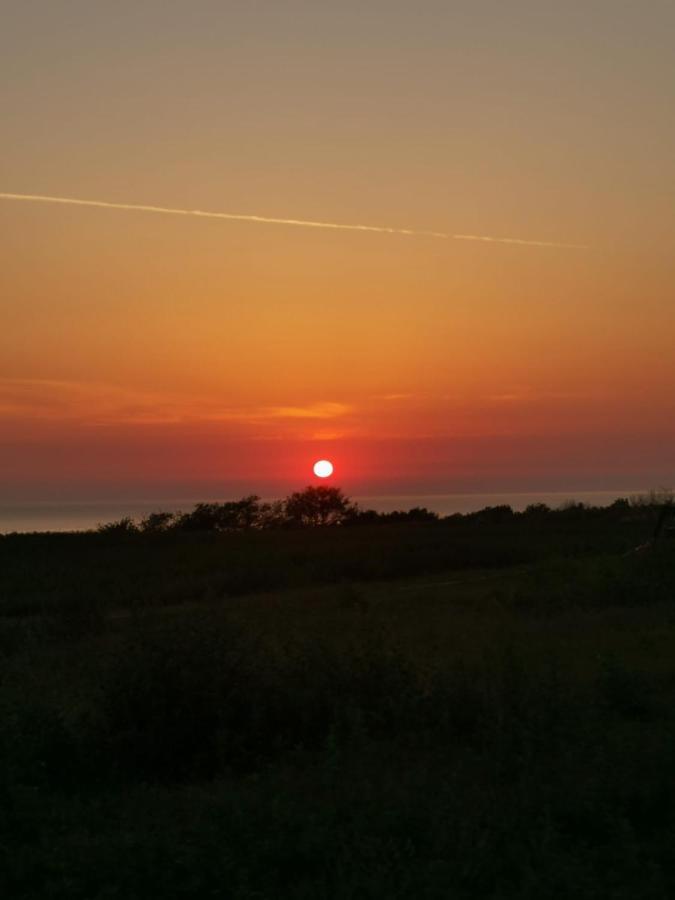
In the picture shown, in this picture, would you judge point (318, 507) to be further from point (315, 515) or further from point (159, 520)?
point (159, 520)

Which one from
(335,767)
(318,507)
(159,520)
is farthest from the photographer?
(318,507)

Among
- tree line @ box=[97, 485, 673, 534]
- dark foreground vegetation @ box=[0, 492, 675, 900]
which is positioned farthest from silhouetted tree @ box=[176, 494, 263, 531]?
dark foreground vegetation @ box=[0, 492, 675, 900]

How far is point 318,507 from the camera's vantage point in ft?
316

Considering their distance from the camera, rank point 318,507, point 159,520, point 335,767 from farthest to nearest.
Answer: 1. point 318,507
2. point 159,520
3. point 335,767

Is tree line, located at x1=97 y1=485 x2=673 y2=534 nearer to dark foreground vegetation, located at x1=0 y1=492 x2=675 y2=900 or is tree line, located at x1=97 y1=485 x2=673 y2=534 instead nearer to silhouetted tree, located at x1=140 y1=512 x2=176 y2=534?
silhouetted tree, located at x1=140 y1=512 x2=176 y2=534

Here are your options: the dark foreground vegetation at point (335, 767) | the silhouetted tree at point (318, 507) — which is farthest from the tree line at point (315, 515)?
the dark foreground vegetation at point (335, 767)

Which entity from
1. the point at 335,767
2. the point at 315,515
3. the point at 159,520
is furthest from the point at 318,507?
the point at 335,767

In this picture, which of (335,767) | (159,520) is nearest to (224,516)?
(159,520)

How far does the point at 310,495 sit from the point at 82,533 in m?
39.0

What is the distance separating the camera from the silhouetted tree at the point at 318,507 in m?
95.2

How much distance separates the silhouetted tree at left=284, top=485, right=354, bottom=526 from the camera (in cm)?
9519

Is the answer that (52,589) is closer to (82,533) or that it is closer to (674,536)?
(674,536)

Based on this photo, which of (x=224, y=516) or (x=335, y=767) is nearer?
(x=335, y=767)

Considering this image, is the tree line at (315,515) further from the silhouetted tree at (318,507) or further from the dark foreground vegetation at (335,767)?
the dark foreground vegetation at (335,767)
